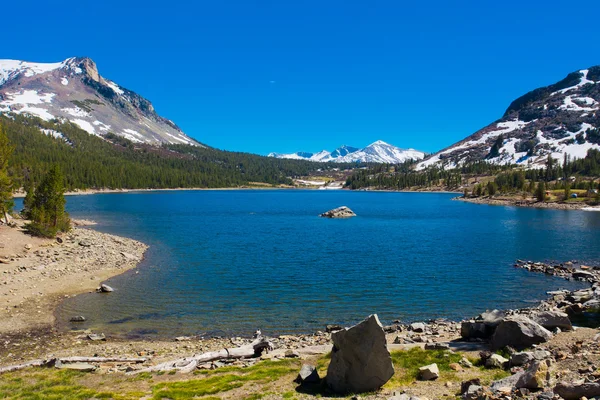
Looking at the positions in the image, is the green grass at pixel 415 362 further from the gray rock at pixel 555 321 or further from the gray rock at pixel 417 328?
the gray rock at pixel 417 328

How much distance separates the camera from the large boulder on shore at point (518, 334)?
862 inches

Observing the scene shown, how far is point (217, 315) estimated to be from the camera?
37.2 m

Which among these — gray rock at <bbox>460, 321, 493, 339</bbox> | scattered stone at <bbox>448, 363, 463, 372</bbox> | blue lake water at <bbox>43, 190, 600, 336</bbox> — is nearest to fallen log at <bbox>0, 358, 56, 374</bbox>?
blue lake water at <bbox>43, 190, 600, 336</bbox>

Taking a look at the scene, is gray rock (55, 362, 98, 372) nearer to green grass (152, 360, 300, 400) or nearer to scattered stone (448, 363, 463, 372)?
green grass (152, 360, 300, 400)

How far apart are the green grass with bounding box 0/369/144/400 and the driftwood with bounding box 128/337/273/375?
10.1 ft

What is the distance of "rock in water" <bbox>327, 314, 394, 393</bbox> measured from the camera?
60.7 feet

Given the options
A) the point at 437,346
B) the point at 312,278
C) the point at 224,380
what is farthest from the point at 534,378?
the point at 312,278

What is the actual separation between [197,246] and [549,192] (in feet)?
600

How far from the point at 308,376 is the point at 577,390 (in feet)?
34.9

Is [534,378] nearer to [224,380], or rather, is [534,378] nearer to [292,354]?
[292,354]

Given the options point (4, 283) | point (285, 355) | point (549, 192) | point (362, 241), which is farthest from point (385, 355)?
point (549, 192)

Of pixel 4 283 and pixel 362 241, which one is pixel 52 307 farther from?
pixel 362 241

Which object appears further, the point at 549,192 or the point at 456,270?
the point at 549,192

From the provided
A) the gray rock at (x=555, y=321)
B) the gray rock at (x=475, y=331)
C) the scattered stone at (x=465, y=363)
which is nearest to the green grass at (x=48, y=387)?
the scattered stone at (x=465, y=363)
